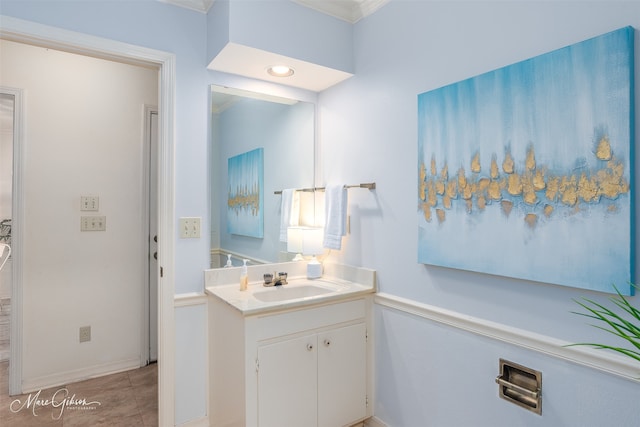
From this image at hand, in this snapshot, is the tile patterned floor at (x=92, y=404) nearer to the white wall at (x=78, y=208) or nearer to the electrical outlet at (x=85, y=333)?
the white wall at (x=78, y=208)

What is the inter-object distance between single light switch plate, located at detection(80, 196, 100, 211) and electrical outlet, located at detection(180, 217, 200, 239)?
1060 millimetres

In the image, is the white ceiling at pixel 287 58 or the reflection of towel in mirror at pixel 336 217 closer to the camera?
the white ceiling at pixel 287 58

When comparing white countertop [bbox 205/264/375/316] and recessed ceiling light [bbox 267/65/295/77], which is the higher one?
recessed ceiling light [bbox 267/65/295/77]

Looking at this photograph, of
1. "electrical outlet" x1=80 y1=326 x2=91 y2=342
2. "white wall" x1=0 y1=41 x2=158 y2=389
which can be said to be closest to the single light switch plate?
"white wall" x1=0 y1=41 x2=158 y2=389

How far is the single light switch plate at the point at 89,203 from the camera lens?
257 centimetres

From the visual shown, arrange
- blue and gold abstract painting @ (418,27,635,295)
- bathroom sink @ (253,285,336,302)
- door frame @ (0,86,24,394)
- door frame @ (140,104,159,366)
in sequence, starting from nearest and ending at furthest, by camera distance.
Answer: blue and gold abstract painting @ (418,27,635,295) < bathroom sink @ (253,285,336,302) < door frame @ (0,86,24,394) < door frame @ (140,104,159,366)

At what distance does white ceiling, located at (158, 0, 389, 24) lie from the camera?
1.97 m

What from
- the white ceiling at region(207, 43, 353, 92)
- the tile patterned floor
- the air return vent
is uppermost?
the white ceiling at region(207, 43, 353, 92)

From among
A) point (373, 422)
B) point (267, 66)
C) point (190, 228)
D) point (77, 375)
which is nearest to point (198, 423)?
point (373, 422)

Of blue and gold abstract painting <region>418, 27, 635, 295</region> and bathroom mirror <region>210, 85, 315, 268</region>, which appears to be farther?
bathroom mirror <region>210, 85, 315, 268</region>

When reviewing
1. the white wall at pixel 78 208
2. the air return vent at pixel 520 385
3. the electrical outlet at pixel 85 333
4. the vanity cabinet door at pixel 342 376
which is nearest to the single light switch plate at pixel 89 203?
the white wall at pixel 78 208

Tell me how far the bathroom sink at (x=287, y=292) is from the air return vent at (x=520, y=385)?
91 cm

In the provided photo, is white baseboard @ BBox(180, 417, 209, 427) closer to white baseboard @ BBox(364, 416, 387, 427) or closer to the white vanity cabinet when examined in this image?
the white vanity cabinet

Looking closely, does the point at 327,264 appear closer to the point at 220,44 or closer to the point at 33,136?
the point at 220,44
